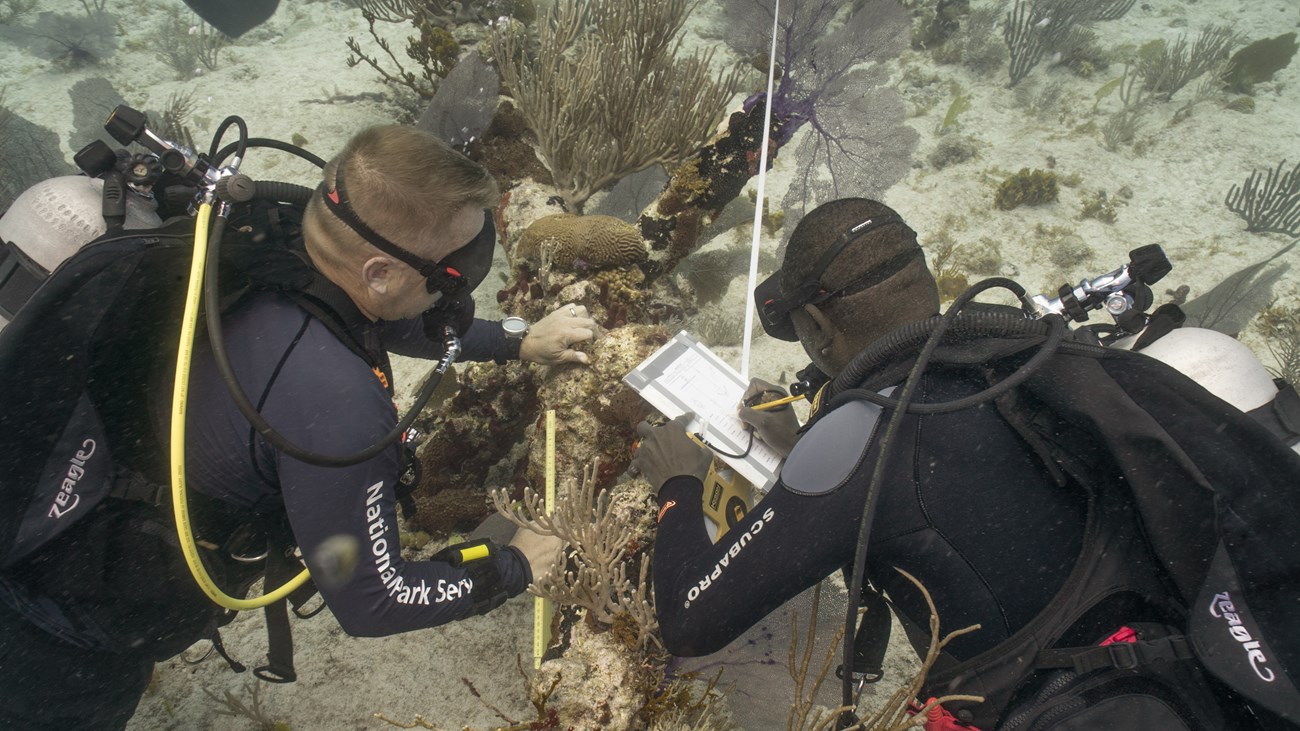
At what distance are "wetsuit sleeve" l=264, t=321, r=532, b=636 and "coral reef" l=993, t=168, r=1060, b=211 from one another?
740 cm

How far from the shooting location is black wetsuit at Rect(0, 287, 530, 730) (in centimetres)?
166

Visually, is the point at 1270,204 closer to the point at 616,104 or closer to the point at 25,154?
the point at 616,104

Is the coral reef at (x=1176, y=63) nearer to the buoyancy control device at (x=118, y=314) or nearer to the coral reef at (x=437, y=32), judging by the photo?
the coral reef at (x=437, y=32)

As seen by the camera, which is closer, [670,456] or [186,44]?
[670,456]

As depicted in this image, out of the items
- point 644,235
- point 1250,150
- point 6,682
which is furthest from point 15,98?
point 1250,150

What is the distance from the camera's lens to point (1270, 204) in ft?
22.2

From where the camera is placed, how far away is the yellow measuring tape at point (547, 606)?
2.46 m

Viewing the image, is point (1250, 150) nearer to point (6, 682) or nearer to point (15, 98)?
point (6, 682)

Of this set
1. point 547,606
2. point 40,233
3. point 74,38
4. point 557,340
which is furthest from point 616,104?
point 74,38

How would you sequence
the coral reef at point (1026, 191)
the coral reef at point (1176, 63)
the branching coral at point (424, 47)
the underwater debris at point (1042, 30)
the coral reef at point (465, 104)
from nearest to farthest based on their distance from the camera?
the coral reef at point (465, 104)
the coral reef at point (1026, 191)
the branching coral at point (424, 47)
the coral reef at point (1176, 63)
the underwater debris at point (1042, 30)

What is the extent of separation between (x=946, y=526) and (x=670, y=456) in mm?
1035

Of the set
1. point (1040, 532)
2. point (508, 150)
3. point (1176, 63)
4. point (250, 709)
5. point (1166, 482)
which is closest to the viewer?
point (1166, 482)

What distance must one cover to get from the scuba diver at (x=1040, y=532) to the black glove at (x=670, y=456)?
46 cm

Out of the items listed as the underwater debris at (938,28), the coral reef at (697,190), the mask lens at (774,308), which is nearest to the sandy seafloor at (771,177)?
the underwater debris at (938,28)
